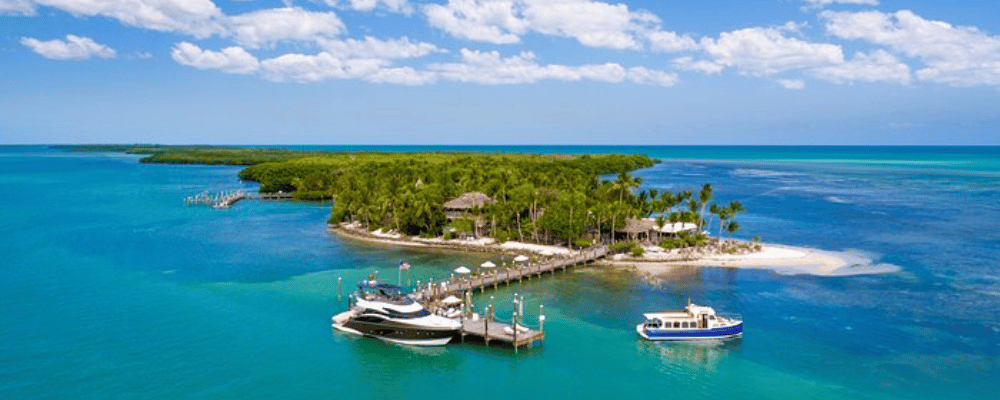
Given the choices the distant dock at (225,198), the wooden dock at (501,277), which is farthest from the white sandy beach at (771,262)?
the distant dock at (225,198)

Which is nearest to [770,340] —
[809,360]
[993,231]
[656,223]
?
[809,360]

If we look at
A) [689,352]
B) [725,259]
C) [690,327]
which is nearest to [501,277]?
[690,327]

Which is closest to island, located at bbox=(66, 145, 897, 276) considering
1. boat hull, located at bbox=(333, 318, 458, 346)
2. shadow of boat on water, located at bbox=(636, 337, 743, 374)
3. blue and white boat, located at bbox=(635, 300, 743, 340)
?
blue and white boat, located at bbox=(635, 300, 743, 340)

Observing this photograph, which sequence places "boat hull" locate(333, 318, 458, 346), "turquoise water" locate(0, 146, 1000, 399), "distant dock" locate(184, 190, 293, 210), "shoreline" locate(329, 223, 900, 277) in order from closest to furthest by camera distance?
1. "turquoise water" locate(0, 146, 1000, 399)
2. "boat hull" locate(333, 318, 458, 346)
3. "shoreline" locate(329, 223, 900, 277)
4. "distant dock" locate(184, 190, 293, 210)

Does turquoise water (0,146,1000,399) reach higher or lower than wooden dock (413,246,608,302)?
lower

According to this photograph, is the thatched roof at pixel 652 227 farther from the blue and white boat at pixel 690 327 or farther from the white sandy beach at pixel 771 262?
the blue and white boat at pixel 690 327

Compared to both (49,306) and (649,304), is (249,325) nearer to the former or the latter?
(49,306)

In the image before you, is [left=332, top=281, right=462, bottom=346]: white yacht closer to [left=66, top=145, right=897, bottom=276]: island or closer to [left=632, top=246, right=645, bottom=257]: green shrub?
[left=66, top=145, right=897, bottom=276]: island

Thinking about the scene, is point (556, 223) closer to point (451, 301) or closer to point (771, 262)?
point (771, 262)
